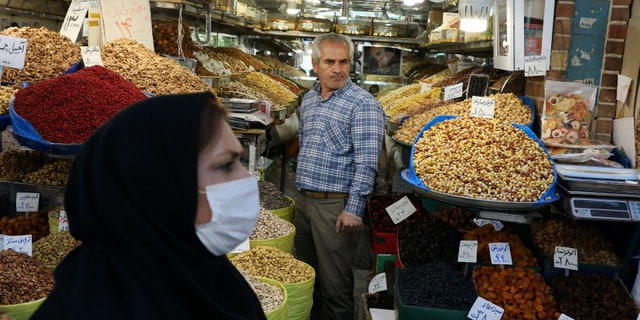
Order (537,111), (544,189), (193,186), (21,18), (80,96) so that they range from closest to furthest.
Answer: (193,186)
(80,96)
(544,189)
(537,111)
(21,18)

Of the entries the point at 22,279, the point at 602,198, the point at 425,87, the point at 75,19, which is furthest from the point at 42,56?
the point at 425,87

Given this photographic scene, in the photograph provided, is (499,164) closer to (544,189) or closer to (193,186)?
(544,189)

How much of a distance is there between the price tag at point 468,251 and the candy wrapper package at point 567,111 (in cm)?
75

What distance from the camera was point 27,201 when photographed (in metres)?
3.45

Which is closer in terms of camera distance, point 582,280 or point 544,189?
point 544,189

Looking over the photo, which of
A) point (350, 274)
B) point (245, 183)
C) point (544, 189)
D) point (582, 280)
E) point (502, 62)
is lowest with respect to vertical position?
point (350, 274)

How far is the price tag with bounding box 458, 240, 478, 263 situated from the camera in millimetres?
3363

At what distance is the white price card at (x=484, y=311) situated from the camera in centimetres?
297

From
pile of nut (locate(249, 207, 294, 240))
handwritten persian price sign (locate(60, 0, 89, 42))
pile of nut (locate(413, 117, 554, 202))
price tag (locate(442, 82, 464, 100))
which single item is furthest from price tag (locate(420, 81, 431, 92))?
handwritten persian price sign (locate(60, 0, 89, 42))

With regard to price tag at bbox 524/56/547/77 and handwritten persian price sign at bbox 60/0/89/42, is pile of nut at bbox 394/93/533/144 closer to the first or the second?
price tag at bbox 524/56/547/77

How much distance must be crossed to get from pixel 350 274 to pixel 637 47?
226 cm

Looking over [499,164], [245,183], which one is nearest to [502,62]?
[499,164]

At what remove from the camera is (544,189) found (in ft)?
9.91

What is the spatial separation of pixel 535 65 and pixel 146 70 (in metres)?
2.31
